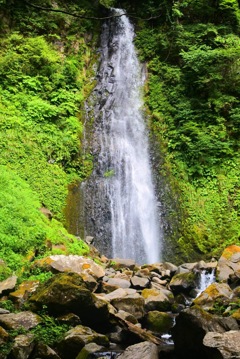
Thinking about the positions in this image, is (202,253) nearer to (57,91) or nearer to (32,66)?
(57,91)

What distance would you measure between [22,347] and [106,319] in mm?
1787

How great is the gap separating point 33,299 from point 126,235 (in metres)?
6.76

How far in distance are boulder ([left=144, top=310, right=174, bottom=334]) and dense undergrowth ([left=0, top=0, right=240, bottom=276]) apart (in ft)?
10.7

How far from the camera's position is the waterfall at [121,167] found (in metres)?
12.5

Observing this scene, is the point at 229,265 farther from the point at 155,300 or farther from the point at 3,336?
the point at 3,336

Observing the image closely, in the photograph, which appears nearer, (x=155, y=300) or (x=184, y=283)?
(x=155, y=300)

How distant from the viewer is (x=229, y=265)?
9750 millimetres

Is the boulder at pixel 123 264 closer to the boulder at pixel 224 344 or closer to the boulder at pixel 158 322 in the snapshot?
the boulder at pixel 158 322

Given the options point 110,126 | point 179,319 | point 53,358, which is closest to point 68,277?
point 53,358

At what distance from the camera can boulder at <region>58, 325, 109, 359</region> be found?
517 cm

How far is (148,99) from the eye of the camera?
16.8 meters

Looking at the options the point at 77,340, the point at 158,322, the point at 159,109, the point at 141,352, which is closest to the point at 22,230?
the point at 158,322

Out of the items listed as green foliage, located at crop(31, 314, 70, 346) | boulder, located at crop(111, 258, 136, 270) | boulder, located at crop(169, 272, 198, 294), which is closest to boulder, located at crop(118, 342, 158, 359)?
green foliage, located at crop(31, 314, 70, 346)

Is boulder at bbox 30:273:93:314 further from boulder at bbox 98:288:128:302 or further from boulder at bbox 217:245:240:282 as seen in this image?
boulder at bbox 217:245:240:282
